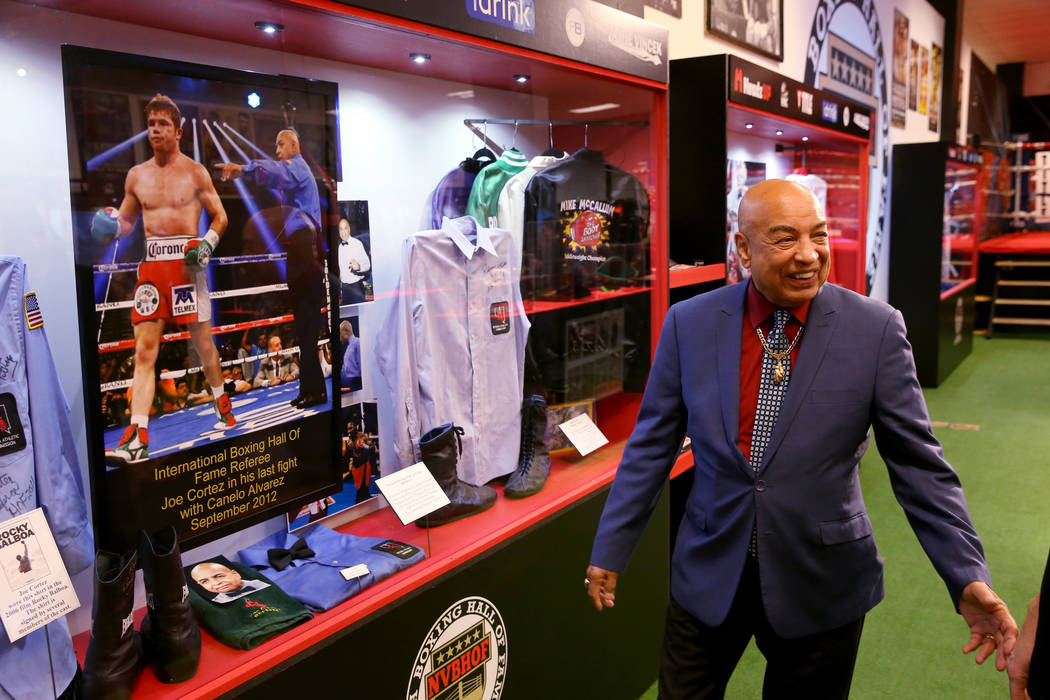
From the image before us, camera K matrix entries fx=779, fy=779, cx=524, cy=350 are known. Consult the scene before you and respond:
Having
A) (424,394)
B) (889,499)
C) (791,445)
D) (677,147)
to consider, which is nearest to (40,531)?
(424,394)

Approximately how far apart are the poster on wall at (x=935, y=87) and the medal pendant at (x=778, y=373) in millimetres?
9436

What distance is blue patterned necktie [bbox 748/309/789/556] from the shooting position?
1604 millimetres

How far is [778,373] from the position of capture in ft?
5.27

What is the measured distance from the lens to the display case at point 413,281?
59.7 inches

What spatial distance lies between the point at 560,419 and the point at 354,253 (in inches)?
39.5

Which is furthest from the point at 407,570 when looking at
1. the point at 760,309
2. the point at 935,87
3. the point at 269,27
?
the point at 935,87

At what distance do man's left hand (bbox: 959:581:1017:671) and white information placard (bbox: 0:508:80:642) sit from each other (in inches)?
62.1

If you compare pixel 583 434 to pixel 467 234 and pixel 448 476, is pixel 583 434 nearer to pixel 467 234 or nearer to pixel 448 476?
pixel 448 476

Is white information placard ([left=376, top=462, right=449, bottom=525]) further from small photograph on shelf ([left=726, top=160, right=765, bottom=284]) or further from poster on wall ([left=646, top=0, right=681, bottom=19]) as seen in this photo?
poster on wall ([left=646, top=0, right=681, bottom=19])

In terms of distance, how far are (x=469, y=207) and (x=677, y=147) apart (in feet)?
4.41

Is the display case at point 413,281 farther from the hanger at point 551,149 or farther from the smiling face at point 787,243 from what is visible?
the smiling face at point 787,243

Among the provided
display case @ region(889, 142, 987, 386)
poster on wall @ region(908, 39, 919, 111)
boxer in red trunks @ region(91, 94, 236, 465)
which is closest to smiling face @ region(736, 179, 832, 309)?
boxer in red trunks @ region(91, 94, 236, 465)

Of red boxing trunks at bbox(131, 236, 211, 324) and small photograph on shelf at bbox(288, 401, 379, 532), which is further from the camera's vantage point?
small photograph on shelf at bbox(288, 401, 379, 532)

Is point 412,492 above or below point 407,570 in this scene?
above
